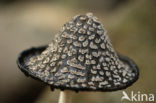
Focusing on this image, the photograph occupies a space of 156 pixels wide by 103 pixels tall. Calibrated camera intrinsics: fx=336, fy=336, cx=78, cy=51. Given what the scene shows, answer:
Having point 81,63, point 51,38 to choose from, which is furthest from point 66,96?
point 51,38

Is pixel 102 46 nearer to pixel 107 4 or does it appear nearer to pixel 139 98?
pixel 139 98

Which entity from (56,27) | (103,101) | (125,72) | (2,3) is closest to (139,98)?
(103,101)

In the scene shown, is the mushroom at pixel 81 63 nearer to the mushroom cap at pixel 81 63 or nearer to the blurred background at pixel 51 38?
the mushroom cap at pixel 81 63

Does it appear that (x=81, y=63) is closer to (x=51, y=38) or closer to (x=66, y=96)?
(x=66, y=96)

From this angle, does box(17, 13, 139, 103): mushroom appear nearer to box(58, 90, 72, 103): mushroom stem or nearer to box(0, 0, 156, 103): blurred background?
box(58, 90, 72, 103): mushroom stem

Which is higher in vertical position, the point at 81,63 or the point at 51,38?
the point at 51,38

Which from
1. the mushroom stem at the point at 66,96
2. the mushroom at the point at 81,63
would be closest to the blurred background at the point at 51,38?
the mushroom stem at the point at 66,96
